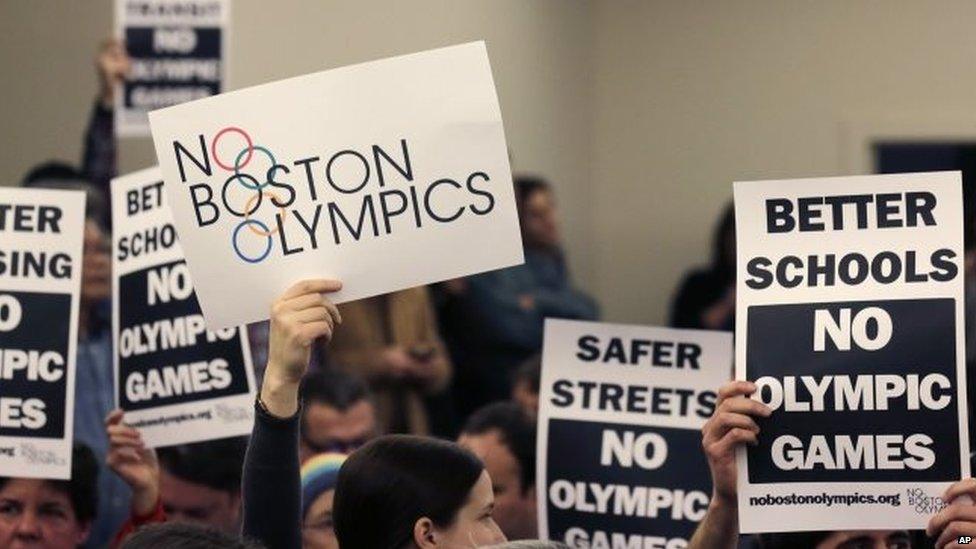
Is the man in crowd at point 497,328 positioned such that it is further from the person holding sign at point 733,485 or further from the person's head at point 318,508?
the person holding sign at point 733,485

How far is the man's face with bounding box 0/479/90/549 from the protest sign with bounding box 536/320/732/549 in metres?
1.12

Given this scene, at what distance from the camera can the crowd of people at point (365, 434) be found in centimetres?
451

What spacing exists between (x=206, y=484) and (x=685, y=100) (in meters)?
7.06

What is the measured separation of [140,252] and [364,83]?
1.41 metres

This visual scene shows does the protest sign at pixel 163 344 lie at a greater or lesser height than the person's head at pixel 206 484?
greater

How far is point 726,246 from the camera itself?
1098cm

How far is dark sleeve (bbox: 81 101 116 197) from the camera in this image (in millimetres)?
8336

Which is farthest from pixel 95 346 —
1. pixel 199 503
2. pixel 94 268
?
pixel 199 503

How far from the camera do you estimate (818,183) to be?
15.6 feet

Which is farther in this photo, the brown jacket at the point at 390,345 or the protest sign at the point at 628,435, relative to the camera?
the brown jacket at the point at 390,345

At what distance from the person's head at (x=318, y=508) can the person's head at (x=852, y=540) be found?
3.92 ft

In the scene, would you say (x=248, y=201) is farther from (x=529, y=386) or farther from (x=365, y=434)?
(x=529, y=386)

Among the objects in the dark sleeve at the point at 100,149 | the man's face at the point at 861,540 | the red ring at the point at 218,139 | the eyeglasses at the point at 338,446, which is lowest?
the man's face at the point at 861,540

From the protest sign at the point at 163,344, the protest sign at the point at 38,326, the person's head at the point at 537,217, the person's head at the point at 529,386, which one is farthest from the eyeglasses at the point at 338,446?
the person's head at the point at 537,217
